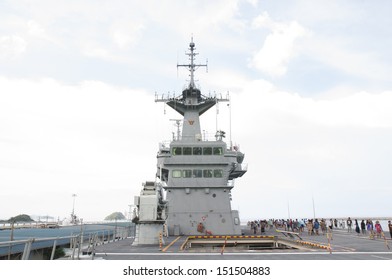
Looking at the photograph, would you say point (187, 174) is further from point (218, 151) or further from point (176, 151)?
point (218, 151)

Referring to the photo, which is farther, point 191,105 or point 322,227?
point 191,105

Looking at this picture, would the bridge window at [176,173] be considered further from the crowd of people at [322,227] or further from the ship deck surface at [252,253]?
the ship deck surface at [252,253]

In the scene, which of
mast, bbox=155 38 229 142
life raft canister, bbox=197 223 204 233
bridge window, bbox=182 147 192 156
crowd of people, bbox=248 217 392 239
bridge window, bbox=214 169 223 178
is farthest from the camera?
mast, bbox=155 38 229 142

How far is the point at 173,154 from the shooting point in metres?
28.8

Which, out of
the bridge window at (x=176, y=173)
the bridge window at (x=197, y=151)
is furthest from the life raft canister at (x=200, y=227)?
the bridge window at (x=197, y=151)

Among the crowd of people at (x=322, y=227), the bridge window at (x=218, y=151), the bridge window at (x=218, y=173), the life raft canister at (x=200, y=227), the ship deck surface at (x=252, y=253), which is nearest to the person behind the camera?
the ship deck surface at (x=252, y=253)

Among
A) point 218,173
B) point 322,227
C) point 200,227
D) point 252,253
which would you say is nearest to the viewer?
point 252,253

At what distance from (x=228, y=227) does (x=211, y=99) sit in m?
14.4

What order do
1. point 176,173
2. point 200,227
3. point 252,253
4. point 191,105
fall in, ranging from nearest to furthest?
point 252,253, point 200,227, point 176,173, point 191,105

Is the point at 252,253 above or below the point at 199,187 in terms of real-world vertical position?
below

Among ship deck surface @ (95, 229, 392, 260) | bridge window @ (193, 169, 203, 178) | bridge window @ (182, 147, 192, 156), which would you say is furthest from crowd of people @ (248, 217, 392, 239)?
bridge window @ (182, 147, 192, 156)

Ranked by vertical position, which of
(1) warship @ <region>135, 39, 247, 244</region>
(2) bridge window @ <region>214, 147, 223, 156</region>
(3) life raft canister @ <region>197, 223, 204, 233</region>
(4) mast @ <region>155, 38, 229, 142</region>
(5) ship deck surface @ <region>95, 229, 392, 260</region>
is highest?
(4) mast @ <region>155, 38, 229, 142</region>

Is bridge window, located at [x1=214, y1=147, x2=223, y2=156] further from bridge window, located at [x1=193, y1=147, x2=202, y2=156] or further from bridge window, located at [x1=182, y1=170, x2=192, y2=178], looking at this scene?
bridge window, located at [x1=182, y1=170, x2=192, y2=178]

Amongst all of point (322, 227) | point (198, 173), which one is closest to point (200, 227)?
point (198, 173)
